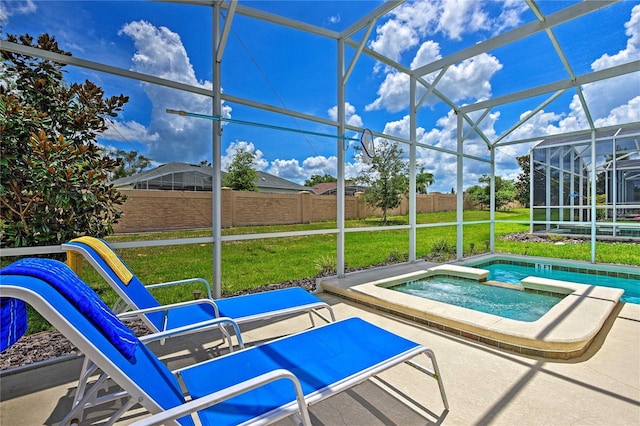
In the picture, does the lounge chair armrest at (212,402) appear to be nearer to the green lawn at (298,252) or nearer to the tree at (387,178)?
the green lawn at (298,252)

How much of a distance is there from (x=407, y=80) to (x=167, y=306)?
253 inches

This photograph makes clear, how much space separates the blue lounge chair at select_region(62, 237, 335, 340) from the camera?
2.45 metres

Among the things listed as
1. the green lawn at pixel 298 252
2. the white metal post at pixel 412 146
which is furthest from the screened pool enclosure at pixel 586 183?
the white metal post at pixel 412 146

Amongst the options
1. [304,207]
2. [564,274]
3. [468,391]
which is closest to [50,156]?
[304,207]

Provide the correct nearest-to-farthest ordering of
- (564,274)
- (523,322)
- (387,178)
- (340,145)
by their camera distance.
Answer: (523,322) < (340,145) < (564,274) < (387,178)

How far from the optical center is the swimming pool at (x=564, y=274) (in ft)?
20.2

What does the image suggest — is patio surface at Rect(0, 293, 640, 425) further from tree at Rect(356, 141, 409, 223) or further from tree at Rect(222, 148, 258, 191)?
tree at Rect(356, 141, 409, 223)

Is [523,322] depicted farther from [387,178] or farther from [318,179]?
[387,178]

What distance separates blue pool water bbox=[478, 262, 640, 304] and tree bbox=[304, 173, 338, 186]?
14.0 feet

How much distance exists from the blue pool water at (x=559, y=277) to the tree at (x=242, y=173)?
5.64 m

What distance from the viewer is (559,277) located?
676 cm

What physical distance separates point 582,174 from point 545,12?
858 centimetres

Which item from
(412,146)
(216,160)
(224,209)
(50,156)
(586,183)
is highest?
(412,146)

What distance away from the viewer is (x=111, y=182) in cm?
371
